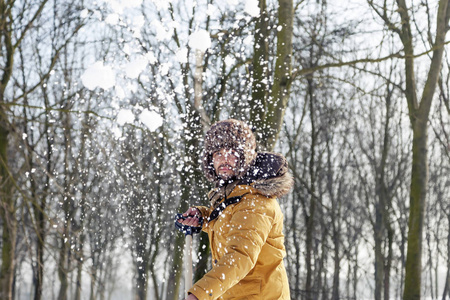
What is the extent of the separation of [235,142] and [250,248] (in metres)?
0.76

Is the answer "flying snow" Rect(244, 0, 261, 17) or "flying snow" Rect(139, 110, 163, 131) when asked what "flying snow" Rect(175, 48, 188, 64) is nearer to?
"flying snow" Rect(139, 110, 163, 131)

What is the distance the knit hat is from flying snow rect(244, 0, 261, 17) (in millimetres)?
4266

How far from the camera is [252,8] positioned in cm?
718

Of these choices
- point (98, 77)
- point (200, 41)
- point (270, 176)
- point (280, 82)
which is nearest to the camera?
point (270, 176)

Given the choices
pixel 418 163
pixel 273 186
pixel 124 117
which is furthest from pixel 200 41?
pixel 273 186

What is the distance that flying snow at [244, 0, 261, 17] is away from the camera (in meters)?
6.94

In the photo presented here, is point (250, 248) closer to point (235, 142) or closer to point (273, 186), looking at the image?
point (273, 186)

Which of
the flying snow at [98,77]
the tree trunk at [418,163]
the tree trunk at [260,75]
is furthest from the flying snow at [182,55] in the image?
the tree trunk at [418,163]

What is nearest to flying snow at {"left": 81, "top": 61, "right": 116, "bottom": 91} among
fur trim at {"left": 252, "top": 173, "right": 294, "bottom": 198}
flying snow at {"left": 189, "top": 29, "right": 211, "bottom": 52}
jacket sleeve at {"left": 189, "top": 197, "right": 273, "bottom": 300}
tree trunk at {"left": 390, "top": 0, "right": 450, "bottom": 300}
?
flying snow at {"left": 189, "top": 29, "right": 211, "bottom": 52}

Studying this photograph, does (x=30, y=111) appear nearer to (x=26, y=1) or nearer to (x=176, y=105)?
(x=26, y=1)

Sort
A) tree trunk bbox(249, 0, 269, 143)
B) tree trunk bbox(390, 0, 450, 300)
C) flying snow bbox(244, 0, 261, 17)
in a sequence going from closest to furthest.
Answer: tree trunk bbox(249, 0, 269, 143)
flying snow bbox(244, 0, 261, 17)
tree trunk bbox(390, 0, 450, 300)

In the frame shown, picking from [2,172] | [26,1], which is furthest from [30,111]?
[26,1]

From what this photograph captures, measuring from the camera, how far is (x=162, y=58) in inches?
330

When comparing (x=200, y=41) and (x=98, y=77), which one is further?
(x=200, y=41)
